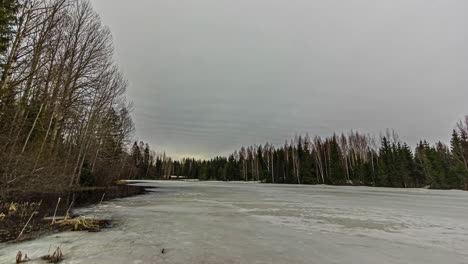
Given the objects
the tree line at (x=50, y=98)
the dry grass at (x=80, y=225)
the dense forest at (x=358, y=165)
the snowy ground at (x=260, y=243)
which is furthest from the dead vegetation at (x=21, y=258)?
the dense forest at (x=358, y=165)

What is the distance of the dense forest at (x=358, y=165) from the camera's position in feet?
97.5

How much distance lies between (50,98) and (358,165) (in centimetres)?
4179

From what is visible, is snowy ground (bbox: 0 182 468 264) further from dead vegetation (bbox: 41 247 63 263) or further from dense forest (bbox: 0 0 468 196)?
dense forest (bbox: 0 0 468 196)

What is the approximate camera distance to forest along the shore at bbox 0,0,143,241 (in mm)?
6754

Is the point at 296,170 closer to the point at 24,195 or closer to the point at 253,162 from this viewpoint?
the point at 253,162

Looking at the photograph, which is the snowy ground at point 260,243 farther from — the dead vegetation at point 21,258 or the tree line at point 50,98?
the tree line at point 50,98

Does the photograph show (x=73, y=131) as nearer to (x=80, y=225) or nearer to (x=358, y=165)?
(x=80, y=225)

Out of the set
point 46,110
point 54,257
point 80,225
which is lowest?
point 80,225

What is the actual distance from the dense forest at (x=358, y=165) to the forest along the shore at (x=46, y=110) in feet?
116

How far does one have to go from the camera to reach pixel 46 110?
9688 millimetres

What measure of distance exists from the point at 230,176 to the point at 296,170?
25.8m

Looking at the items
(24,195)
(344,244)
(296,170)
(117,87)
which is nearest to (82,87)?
(24,195)

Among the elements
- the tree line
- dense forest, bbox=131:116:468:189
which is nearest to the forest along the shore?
the tree line

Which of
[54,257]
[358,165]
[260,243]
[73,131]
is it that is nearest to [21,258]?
[54,257]
